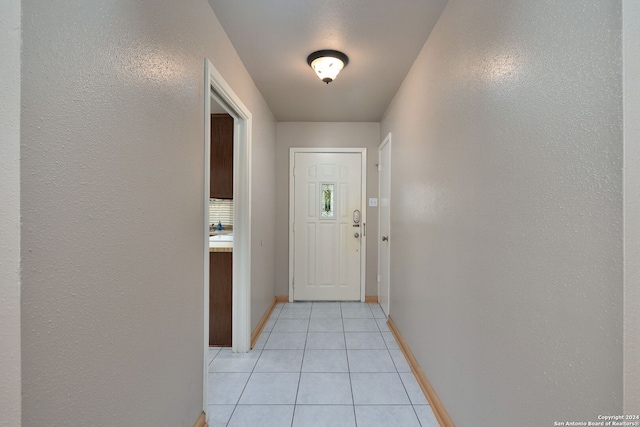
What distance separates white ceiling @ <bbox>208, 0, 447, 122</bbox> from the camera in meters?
1.70

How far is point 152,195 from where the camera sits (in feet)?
3.79

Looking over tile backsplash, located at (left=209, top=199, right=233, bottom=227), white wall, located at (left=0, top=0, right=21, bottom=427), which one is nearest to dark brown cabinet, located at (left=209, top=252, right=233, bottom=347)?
tile backsplash, located at (left=209, top=199, right=233, bottom=227)

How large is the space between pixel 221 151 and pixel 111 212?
233 centimetres

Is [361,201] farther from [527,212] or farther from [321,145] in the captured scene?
[527,212]

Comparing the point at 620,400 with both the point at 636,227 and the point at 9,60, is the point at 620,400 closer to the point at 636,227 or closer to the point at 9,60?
the point at 636,227

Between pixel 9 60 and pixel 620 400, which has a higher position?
pixel 9 60

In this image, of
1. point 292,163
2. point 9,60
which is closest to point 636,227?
point 9,60

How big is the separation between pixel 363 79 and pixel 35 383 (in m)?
2.70

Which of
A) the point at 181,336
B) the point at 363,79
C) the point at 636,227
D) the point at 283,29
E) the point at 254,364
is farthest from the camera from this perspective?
the point at 363,79

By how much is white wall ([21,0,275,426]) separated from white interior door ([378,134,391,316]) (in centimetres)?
219

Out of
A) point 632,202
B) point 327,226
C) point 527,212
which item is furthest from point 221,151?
point 632,202

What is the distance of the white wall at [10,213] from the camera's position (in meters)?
0.62

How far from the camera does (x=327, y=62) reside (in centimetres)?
218

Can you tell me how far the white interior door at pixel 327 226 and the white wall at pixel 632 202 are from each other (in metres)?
3.24
